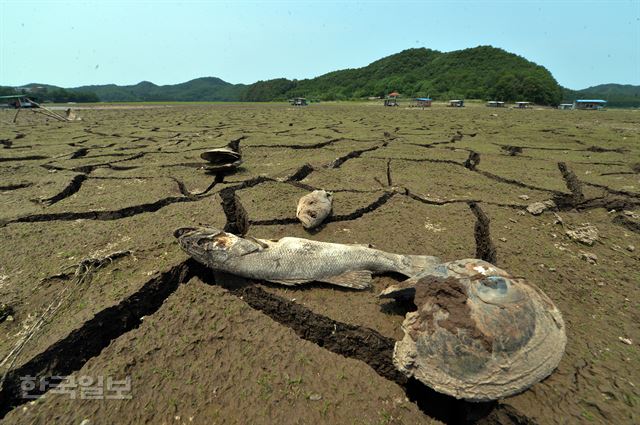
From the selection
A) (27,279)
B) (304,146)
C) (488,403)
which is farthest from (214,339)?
(304,146)

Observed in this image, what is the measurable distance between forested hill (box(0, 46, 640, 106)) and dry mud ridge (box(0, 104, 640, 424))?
40.4 meters

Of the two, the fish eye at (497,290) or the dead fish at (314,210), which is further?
the dead fish at (314,210)

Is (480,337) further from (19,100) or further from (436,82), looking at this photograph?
(436,82)

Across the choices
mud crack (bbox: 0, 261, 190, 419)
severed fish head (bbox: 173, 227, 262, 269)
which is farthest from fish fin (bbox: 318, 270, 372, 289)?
mud crack (bbox: 0, 261, 190, 419)

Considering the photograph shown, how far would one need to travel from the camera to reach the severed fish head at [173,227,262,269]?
1.76 metres

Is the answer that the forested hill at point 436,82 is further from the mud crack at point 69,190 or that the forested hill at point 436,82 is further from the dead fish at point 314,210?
the dead fish at point 314,210

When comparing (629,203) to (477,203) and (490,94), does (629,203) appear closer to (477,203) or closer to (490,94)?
(477,203)

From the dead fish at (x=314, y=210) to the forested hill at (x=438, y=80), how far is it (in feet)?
139

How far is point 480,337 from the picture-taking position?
1.19 m

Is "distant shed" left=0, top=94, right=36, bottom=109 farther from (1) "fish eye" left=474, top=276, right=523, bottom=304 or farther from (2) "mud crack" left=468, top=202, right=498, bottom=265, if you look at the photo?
(1) "fish eye" left=474, top=276, right=523, bottom=304

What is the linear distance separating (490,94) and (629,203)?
43076 millimetres

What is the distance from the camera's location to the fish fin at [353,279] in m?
1.71

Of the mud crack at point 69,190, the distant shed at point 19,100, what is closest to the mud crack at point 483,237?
the mud crack at point 69,190

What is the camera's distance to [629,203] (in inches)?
110
